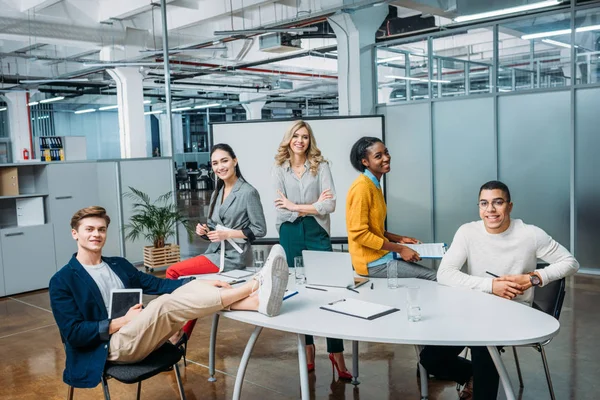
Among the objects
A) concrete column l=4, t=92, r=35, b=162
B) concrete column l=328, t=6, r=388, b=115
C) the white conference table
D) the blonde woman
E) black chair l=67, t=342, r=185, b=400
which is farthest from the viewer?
concrete column l=4, t=92, r=35, b=162

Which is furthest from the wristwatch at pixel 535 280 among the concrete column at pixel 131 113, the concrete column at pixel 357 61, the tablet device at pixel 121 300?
the concrete column at pixel 131 113

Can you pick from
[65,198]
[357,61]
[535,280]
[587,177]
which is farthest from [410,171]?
[535,280]

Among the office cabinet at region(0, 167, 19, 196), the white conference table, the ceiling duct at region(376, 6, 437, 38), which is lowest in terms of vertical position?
the white conference table

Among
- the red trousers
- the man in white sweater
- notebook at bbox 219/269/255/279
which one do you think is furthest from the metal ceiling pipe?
the man in white sweater

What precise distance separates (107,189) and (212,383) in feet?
14.5

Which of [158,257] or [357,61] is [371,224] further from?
[357,61]

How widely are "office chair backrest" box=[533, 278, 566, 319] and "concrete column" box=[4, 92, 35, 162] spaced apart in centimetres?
1719

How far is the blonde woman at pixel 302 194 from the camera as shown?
4.01m

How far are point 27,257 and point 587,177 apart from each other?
6.69 m

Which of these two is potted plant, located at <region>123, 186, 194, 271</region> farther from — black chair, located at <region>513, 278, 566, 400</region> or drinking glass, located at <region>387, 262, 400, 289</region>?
black chair, located at <region>513, 278, 566, 400</region>

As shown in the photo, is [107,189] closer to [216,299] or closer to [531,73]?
[216,299]

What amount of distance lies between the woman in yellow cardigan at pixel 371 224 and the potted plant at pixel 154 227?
4245mm

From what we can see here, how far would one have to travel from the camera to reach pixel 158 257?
754 cm

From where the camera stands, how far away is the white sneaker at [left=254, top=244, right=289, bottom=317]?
268 centimetres
